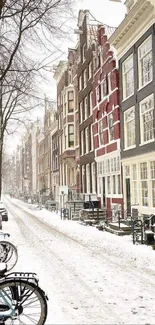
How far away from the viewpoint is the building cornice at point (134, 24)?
18062 millimetres

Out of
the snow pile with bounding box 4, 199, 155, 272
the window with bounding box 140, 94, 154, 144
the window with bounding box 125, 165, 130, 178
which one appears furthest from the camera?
the window with bounding box 125, 165, 130, 178

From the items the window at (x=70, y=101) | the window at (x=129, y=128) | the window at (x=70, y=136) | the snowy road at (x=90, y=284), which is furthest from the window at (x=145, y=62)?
the window at (x=70, y=136)

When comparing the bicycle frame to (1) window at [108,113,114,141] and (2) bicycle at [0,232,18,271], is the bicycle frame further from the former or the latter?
(1) window at [108,113,114,141]

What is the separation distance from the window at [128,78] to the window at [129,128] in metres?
1.05

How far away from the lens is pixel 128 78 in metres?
22.3

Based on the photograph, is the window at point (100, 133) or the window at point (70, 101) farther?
the window at point (70, 101)

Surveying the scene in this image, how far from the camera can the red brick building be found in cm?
2416

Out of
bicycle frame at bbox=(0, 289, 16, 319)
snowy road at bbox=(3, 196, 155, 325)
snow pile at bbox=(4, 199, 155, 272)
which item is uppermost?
bicycle frame at bbox=(0, 289, 16, 319)

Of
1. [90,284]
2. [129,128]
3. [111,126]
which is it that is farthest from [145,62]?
[90,284]

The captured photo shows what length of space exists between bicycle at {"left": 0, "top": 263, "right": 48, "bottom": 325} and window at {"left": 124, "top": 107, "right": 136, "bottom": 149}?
16645 millimetres

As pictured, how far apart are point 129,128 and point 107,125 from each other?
170 inches

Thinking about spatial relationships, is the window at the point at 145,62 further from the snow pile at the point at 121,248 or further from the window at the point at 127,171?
the snow pile at the point at 121,248

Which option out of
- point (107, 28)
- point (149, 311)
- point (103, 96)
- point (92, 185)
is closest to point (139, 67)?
point (103, 96)

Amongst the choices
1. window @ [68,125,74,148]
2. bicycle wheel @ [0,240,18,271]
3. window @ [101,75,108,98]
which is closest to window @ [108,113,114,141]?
window @ [101,75,108,98]
